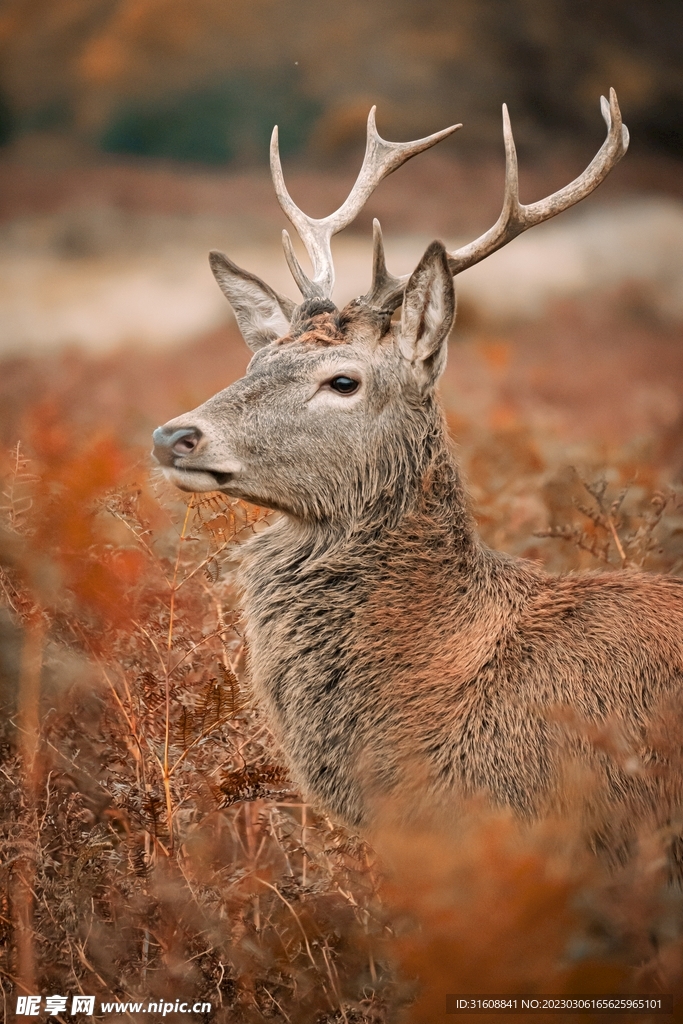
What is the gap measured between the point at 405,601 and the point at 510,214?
1.23 meters

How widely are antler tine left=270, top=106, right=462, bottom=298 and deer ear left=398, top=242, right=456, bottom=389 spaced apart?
58 centimetres

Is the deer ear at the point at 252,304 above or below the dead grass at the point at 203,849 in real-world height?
above

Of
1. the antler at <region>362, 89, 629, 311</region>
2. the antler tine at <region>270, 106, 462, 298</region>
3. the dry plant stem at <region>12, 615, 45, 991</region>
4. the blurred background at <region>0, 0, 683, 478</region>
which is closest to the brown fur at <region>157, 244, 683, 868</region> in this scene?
the antler at <region>362, 89, 629, 311</region>

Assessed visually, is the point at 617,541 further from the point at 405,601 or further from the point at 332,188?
the point at 332,188

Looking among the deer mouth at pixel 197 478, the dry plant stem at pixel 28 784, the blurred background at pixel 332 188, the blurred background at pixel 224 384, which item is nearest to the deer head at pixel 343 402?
the deer mouth at pixel 197 478

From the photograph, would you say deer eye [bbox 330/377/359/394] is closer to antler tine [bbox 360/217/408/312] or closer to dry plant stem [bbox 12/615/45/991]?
antler tine [bbox 360/217/408/312]

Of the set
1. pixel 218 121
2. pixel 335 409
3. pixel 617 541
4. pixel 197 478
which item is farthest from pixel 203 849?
pixel 218 121

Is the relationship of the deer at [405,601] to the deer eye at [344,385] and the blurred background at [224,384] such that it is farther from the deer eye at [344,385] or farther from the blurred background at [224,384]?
the blurred background at [224,384]

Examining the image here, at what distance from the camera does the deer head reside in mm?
2852

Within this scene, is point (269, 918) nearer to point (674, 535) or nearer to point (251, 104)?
point (674, 535)

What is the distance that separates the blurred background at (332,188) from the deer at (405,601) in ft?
7.49

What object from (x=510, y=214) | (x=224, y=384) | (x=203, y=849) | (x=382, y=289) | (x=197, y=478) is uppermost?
(x=224, y=384)

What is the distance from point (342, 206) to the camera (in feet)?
12.0

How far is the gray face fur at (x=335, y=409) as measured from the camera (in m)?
2.88
